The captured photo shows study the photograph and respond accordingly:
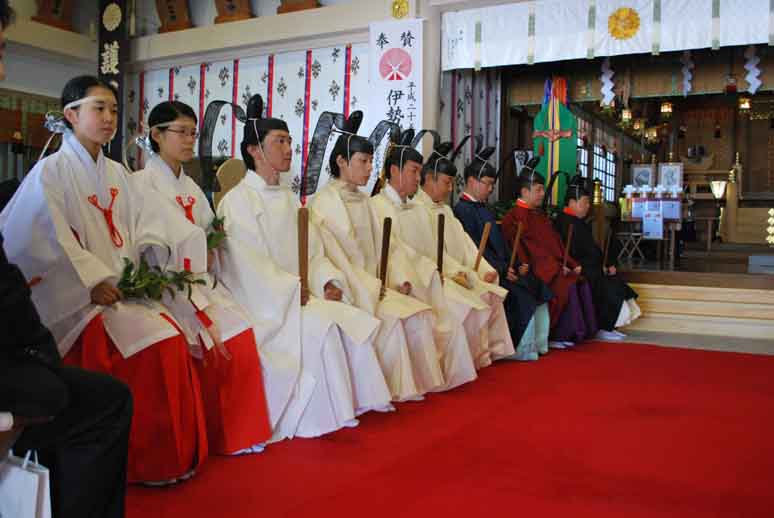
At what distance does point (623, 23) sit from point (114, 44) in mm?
6142

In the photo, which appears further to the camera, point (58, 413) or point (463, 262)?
point (463, 262)

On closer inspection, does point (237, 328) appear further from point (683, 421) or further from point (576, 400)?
point (683, 421)

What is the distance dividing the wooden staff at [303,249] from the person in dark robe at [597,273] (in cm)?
382

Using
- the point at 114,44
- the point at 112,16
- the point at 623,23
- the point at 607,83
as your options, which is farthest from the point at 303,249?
the point at 112,16

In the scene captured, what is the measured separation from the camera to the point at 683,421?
4.02 meters

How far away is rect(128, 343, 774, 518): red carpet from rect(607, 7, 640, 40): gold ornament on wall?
138 inches

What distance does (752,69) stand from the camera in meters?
8.03

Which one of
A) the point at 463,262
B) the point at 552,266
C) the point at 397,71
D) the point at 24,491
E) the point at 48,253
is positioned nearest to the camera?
the point at 24,491

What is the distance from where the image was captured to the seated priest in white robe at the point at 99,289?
8.75ft

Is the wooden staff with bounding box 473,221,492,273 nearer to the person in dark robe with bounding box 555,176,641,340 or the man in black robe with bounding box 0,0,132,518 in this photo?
the person in dark robe with bounding box 555,176,641,340

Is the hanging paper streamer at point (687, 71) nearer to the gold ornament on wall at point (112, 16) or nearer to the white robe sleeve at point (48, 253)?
the gold ornament on wall at point (112, 16)

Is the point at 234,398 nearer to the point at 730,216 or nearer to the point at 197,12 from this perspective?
the point at 197,12

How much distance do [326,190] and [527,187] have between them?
8.95ft

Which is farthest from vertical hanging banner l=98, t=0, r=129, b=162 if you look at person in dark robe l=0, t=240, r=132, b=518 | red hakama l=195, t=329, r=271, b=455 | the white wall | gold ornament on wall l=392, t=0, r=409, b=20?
person in dark robe l=0, t=240, r=132, b=518
